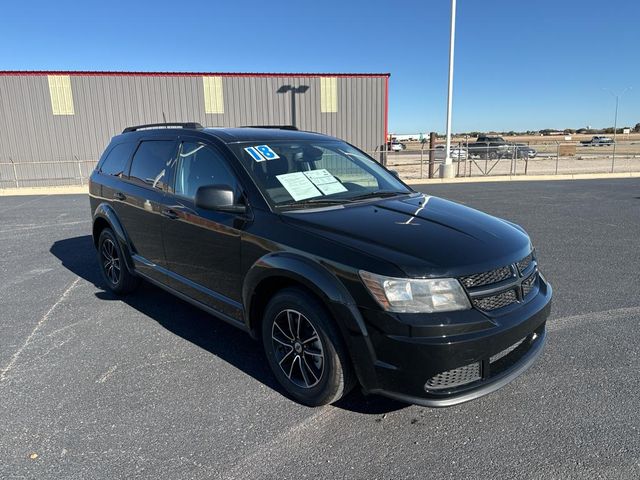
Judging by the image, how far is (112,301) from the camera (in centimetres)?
503

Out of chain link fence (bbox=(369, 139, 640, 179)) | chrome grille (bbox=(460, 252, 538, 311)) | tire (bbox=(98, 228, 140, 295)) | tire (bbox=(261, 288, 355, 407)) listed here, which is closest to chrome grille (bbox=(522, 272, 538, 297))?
chrome grille (bbox=(460, 252, 538, 311))

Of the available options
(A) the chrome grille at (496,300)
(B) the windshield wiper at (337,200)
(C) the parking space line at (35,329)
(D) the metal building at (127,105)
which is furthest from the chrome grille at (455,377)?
(D) the metal building at (127,105)

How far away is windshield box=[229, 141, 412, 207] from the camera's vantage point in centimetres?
338

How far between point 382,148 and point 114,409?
23939mm

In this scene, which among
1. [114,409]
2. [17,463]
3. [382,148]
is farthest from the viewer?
[382,148]

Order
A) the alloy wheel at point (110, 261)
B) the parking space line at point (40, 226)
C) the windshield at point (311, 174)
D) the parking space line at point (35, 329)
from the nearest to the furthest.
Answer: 1. the windshield at point (311, 174)
2. the parking space line at point (35, 329)
3. the alloy wheel at point (110, 261)
4. the parking space line at point (40, 226)

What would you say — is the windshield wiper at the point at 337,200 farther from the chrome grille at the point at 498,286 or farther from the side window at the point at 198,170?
the chrome grille at the point at 498,286

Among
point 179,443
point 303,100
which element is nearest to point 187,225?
point 179,443

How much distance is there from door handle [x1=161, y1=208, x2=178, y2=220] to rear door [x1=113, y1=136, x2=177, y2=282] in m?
0.05

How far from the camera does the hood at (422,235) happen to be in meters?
2.54

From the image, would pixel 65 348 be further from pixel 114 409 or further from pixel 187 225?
pixel 187 225

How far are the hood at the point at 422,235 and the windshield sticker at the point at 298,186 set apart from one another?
10.1 inches

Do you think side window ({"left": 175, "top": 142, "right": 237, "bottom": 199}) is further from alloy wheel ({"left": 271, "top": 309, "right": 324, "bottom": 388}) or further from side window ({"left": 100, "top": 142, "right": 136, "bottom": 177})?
side window ({"left": 100, "top": 142, "right": 136, "bottom": 177})

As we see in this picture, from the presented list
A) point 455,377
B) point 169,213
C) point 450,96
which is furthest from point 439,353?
point 450,96
